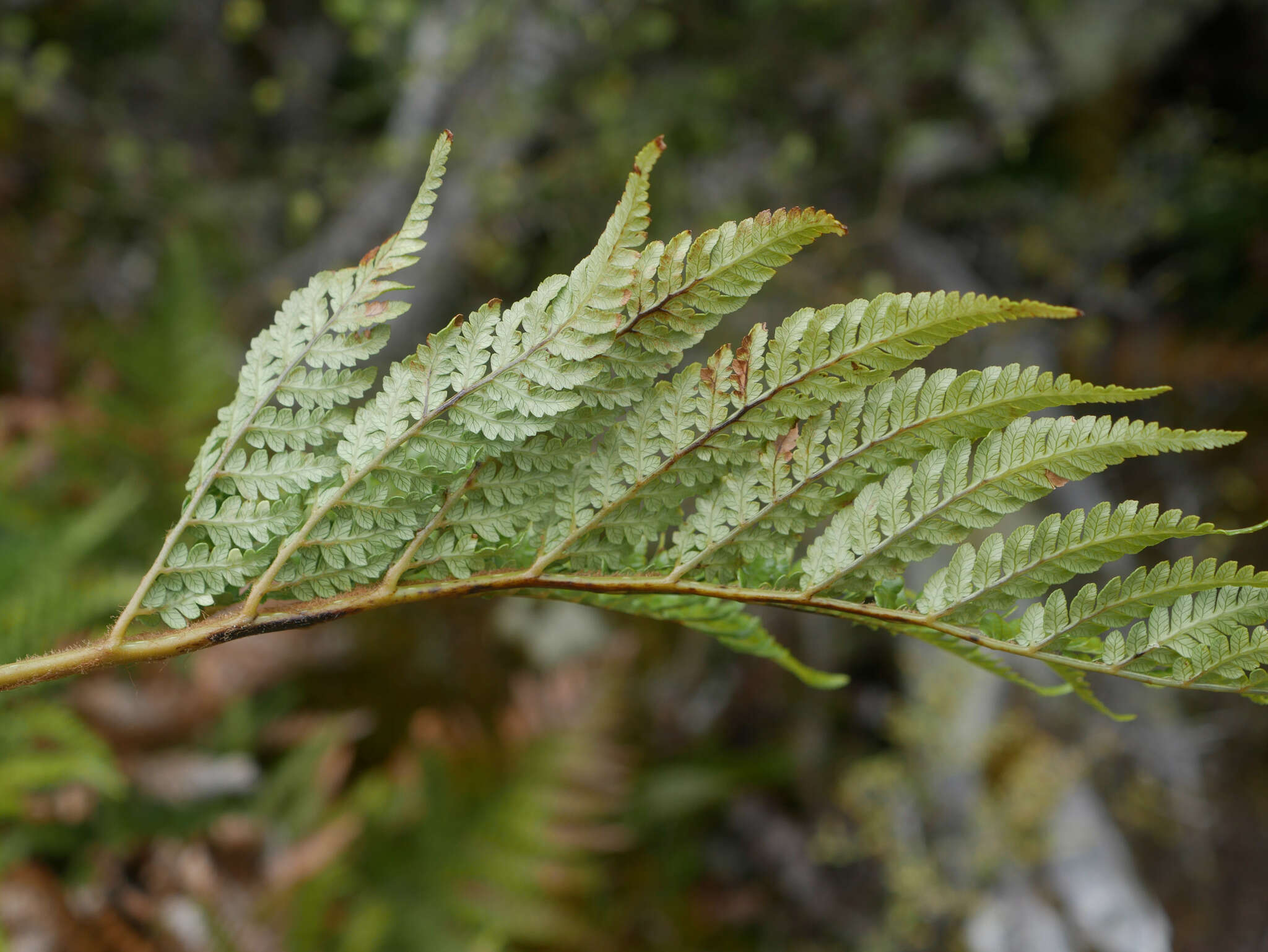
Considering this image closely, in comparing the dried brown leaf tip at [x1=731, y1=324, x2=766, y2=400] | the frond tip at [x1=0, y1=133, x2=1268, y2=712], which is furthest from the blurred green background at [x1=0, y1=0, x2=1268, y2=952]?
the dried brown leaf tip at [x1=731, y1=324, x2=766, y2=400]

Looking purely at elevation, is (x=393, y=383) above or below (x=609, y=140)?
below

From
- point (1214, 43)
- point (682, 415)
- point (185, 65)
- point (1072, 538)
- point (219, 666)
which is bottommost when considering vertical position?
point (1072, 538)

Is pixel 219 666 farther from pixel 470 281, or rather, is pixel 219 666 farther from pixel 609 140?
pixel 609 140

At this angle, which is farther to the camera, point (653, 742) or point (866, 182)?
point (866, 182)

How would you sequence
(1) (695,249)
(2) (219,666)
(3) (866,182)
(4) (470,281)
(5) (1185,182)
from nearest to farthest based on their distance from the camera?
(1) (695,249) → (2) (219,666) → (5) (1185,182) → (4) (470,281) → (3) (866,182)

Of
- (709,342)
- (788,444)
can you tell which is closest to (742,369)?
(788,444)

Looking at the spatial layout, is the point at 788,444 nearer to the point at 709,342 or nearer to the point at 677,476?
the point at 677,476

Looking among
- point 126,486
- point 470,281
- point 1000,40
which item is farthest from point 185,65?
point 1000,40

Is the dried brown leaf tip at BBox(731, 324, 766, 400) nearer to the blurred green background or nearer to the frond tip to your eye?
the frond tip
